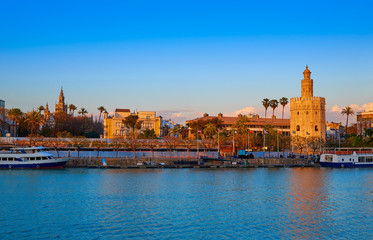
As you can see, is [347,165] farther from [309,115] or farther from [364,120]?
[364,120]

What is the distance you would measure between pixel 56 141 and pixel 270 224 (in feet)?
247

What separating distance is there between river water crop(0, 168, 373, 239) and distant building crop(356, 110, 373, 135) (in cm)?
7047

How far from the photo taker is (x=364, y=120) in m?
126

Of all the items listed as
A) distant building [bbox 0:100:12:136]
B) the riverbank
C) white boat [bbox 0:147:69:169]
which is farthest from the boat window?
distant building [bbox 0:100:12:136]

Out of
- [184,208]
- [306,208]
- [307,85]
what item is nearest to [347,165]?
[307,85]

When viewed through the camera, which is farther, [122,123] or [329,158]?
[122,123]

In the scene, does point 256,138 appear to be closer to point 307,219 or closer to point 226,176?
point 226,176

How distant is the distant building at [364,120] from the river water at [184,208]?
70.5m

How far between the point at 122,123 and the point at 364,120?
7581 centimetres

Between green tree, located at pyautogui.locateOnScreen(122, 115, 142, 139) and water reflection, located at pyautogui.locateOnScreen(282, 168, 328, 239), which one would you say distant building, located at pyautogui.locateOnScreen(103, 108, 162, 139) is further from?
water reflection, located at pyautogui.locateOnScreen(282, 168, 328, 239)

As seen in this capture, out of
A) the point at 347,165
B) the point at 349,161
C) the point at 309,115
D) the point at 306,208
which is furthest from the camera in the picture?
the point at 309,115

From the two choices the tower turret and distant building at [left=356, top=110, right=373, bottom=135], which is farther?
distant building at [left=356, top=110, right=373, bottom=135]

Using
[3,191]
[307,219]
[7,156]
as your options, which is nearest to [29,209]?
[3,191]

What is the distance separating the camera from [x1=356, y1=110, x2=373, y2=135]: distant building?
122 m
